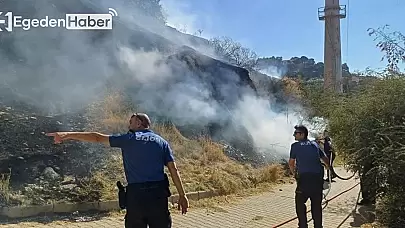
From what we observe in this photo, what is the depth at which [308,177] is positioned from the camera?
584 cm

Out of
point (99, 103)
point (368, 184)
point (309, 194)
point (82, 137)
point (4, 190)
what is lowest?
point (4, 190)

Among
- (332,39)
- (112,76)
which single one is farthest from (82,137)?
(332,39)

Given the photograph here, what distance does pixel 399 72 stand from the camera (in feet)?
25.0

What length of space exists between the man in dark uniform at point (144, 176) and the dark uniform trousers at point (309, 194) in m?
2.04

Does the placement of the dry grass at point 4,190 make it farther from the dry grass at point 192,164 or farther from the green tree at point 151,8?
the green tree at point 151,8

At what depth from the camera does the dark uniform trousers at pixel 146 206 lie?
13.9 feet

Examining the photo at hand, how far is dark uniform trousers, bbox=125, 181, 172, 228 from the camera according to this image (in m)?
4.24

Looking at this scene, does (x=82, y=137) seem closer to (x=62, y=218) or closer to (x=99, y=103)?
(x=62, y=218)

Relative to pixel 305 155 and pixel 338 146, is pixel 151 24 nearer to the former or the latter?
pixel 338 146

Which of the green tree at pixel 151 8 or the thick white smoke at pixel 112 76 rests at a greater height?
the green tree at pixel 151 8

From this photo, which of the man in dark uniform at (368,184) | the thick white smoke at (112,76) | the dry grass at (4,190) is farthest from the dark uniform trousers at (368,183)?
the thick white smoke at (112,76)

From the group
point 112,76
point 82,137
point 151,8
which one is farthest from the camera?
point 151,8

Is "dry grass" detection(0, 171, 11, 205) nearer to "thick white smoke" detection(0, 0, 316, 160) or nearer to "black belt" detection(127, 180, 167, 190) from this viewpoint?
"black belt" detection(127, 180, 167, 190)

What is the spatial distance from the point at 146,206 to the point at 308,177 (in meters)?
2.44
